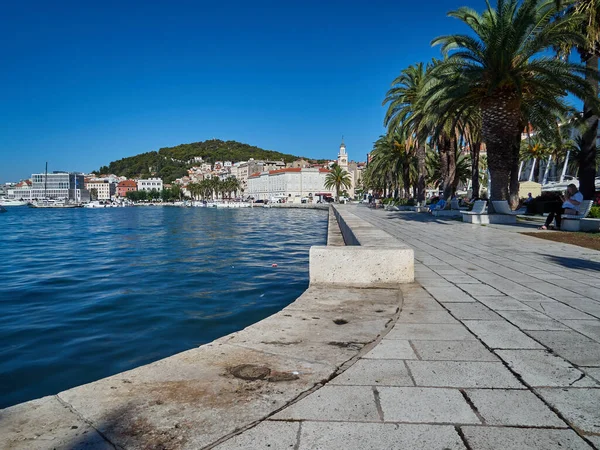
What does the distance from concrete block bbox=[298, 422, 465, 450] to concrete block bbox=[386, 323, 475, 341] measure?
148 centimetres

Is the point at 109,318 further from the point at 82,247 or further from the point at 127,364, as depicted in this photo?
the point at 82,247

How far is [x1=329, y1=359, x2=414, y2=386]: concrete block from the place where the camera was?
272cm

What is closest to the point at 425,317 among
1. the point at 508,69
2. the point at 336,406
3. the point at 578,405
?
the point at 578,405

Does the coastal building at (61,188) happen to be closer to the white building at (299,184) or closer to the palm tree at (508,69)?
the white building at (299,184)

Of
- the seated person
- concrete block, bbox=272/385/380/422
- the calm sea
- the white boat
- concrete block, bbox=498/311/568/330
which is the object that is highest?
the seated person

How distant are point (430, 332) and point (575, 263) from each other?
547 cm

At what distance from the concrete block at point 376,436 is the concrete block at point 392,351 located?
3.21ft

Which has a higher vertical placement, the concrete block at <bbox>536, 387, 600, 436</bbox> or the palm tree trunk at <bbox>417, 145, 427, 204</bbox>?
the palm tree trunk at <bbox>417, 145, 427, 204</bbox>

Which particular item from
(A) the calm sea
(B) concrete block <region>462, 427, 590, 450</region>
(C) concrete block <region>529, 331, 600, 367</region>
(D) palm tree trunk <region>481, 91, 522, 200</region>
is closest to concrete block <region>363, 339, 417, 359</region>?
(B) concrete block <region>462, 427, 590, 450</region>

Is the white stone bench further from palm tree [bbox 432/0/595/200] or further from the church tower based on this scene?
the church tower

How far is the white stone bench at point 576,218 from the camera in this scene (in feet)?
44.1

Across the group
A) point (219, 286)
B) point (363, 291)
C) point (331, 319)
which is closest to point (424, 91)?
point (219, 286)

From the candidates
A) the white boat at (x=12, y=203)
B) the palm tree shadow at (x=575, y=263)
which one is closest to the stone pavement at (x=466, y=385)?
the palm tree shadow at (x=575, y=263)

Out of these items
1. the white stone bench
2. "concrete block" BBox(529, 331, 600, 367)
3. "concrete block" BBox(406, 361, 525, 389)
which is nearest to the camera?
"concrete block" BBox(406, 361, 525, 389)
